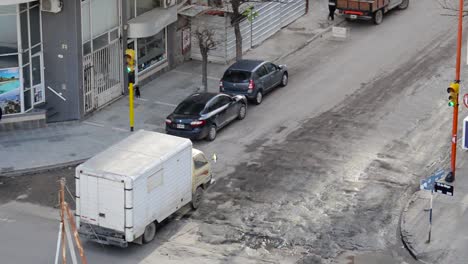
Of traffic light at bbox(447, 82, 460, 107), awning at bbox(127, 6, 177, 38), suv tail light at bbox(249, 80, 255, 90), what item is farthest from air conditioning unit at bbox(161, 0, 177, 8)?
traffic light at bbox(447, 82, 460, 107)

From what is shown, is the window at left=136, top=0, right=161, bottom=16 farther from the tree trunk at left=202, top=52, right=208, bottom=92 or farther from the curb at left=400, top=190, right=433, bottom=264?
the curb at left=400, top=190, right=433, bottom=264

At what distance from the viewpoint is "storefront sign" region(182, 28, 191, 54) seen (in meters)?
47.0

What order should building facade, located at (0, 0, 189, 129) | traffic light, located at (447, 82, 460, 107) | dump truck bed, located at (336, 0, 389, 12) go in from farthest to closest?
dump truck bed, located at (336, 0, 389, 12)
building facade, located at (0, 0, 189, 129)
traffic light, located at (447, 82, 460, 107)

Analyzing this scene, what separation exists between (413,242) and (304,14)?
26.4 metres

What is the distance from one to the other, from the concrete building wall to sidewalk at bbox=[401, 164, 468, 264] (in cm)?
1397

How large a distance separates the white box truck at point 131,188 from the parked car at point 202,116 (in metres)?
6.62

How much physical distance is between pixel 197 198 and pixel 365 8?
22753 millimetres

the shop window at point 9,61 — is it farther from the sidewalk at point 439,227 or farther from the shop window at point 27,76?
the sidewalk at point 439,227

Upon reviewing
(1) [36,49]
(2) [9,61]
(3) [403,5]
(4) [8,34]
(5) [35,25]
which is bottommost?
(3) [403,5]

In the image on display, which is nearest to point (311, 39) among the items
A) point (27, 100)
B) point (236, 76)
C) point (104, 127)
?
point (236, 76)

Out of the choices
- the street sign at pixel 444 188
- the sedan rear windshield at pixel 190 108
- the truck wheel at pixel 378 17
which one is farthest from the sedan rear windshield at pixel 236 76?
the truck wheel at pixel 378 17

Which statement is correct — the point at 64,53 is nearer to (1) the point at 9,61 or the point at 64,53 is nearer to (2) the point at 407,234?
(1) the point at 9,61

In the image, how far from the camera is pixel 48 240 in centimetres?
3009

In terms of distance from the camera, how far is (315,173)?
3534 cm
